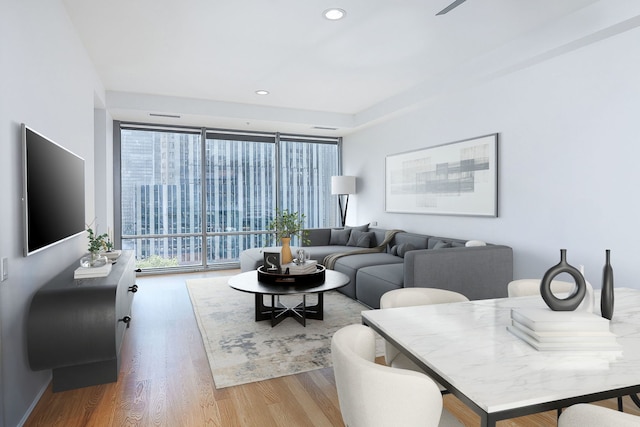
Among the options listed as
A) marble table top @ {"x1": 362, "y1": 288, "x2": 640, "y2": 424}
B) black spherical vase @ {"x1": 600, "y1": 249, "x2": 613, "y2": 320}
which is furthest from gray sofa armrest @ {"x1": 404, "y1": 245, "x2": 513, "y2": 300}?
black spherical vase @ {"x1": 600, "y1": 249, "x2": 613, "y2": 320}

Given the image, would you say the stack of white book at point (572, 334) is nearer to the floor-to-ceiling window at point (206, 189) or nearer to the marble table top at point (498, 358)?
the marble table top at point (498, 358)

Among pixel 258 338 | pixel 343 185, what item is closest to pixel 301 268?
pixel 258 338

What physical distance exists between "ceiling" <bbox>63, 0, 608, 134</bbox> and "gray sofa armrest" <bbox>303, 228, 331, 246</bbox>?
6.77 feet

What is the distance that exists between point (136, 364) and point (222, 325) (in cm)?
92

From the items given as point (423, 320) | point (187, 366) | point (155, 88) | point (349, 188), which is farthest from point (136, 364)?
point (349, 188)

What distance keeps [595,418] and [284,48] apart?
3.70m

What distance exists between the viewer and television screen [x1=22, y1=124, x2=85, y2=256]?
7.02 feet

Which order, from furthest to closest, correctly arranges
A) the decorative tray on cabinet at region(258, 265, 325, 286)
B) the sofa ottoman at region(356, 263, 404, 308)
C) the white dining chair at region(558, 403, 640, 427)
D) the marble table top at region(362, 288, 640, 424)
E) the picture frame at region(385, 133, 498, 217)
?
the picture frame at region(385, 133, 498, 217), the sofa ottoman at region(356, 263, 404, 308), the decorative tray on cabinet at region(258, 265, 325, 286), the marble table top at region(362, 288, 640, 424), the white dining chair at region(558, 403, 640, 427)

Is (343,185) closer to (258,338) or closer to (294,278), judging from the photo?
(294,278)

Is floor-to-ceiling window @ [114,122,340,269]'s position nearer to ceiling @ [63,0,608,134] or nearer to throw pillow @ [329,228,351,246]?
ceiling @ [63,0,608,134]

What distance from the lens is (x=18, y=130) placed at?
207 cm

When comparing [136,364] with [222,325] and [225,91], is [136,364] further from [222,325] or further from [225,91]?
[225,91]

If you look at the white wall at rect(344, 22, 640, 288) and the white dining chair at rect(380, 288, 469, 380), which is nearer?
the white dining chair at rect(380, 288, 469, 380)

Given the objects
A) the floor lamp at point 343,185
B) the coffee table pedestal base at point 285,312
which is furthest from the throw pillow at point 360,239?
the coffee table pedestal base at point 285,312
